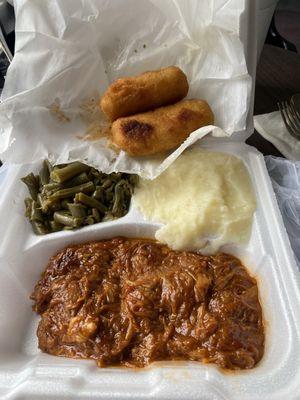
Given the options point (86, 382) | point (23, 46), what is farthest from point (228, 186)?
point (23, 46)

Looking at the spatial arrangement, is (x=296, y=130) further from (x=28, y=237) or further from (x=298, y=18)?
(x=298, y=18)

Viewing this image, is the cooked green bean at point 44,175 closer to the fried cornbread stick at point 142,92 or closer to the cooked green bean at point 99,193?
the cooked green bean at point 99,193

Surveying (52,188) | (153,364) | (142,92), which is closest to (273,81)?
(142,92)

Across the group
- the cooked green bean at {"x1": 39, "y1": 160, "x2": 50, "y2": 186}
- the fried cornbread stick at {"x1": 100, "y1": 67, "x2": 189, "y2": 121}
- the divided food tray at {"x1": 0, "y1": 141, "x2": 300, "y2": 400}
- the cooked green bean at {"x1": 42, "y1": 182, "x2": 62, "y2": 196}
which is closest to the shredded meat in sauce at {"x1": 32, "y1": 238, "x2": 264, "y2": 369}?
the divided food tray at {"x1": 0, "y1": 141, "x2": 300, "y2": 400}

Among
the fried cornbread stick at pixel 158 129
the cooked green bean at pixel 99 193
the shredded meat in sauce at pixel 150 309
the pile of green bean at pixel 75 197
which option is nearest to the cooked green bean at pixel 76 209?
the pile of green bean at pixel 75 197

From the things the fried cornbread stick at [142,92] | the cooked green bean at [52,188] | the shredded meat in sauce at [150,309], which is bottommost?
the shredded meat in sauce at [150,309]

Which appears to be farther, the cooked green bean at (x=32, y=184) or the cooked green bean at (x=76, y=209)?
the cooked green bean at (x=32, y=184)

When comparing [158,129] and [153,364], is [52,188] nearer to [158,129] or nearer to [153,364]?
[158,129]

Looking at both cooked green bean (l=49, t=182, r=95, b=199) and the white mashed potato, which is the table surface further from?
cooked green bean (l=49, t=182, r=95, b=199)
